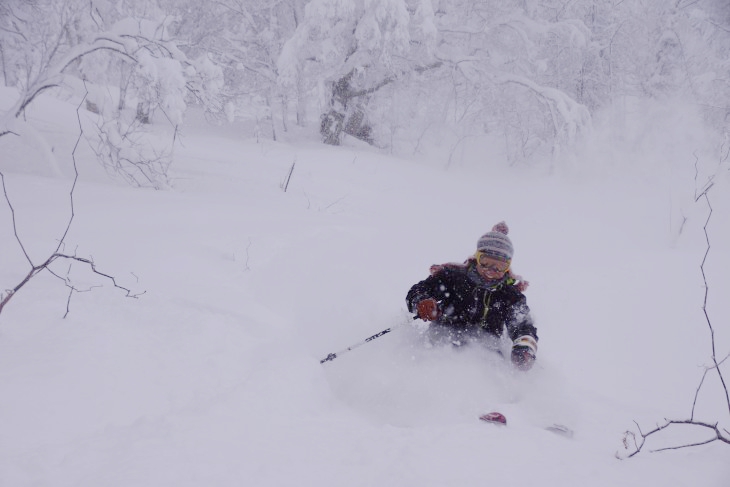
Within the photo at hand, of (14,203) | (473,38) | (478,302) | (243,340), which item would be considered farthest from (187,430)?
(473,38)

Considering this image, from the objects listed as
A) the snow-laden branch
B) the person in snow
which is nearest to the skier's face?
the person in snow

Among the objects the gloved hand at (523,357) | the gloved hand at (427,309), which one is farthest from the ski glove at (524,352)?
the gloved hand at (427,309)

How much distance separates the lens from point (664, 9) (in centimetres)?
1927

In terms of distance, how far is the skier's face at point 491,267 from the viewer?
4.36 m

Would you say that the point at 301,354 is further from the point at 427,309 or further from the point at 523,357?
the point at 523,357

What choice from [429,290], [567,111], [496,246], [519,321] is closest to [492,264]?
[496,246]

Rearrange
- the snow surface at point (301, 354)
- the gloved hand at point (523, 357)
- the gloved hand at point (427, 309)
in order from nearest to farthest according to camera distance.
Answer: the snow surface at point (301, 354) < the gloved hand at point (523, 357) < the gloved hand at point (427, 309)

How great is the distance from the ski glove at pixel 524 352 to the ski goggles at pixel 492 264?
0.70 m

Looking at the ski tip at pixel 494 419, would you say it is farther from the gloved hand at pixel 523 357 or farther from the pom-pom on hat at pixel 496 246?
the pom-pom on hat at pixel 496 246

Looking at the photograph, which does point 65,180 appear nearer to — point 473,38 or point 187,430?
point 187,430

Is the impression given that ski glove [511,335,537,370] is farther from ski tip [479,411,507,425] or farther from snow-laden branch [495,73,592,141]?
snow-laden branch [495,73,592,141]

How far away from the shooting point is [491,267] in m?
4.39

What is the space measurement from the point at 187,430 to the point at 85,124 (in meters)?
11.8

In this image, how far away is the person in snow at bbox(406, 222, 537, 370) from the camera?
172 inches
